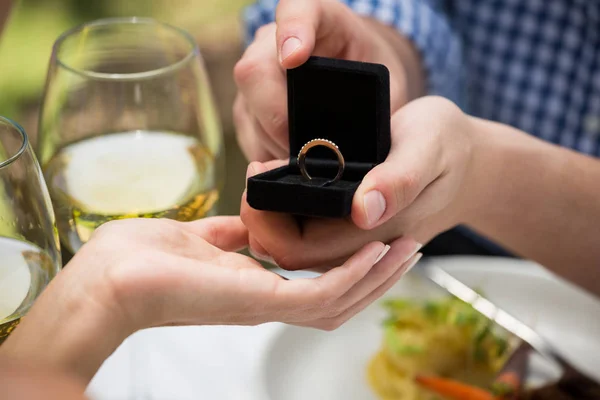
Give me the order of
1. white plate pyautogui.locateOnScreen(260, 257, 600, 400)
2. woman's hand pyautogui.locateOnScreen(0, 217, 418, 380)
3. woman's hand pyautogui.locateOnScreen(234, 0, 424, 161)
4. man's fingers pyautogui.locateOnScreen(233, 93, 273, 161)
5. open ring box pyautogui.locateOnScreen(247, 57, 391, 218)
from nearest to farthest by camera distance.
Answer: woman's hand pyautogui.locateOnScreen(0, 217, 418, 380)
open ring box pyautogui.locateOnScreen(247, 57, 391, 218)
woman's hand pyautogui.locateOnScreen(234, 0, 424, 161)
man's fingers pyautogui.locateOnScreen(233, 93, 273, 161)
white plate pyautogui.locateOnScreen(260, 257, 600, 400)

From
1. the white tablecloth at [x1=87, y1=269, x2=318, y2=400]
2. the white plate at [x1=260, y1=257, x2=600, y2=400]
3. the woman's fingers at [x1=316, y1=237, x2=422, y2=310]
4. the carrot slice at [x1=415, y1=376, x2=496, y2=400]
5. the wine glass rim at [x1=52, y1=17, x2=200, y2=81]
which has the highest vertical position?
the wine glass rim at [x1=52, y1=17, x2=200, y2=81]

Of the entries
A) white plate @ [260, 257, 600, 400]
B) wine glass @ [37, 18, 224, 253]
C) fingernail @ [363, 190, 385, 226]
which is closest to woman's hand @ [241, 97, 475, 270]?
fingernail @ [363, 190, 385, 226]

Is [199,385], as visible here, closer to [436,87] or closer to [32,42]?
[436,87]

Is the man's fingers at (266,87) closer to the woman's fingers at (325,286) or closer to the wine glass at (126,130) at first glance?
the wine glass at (126,130)

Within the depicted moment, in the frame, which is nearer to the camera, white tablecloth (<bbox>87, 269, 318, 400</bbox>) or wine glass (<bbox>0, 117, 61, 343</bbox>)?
wine glass (<bbox>0, 117, 61, 343</bbox>)

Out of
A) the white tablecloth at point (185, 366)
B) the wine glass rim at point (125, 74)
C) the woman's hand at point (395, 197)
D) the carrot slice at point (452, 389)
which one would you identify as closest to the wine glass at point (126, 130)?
the wine glass rim at point (125, 74)

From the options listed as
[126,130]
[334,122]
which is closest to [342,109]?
[334,122]

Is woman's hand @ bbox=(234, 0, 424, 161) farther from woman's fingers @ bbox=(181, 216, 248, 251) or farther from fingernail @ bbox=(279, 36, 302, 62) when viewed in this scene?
woman's fingers @ bbox=(181, 216, 248, 251)

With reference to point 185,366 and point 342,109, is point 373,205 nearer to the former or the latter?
point 342,109
